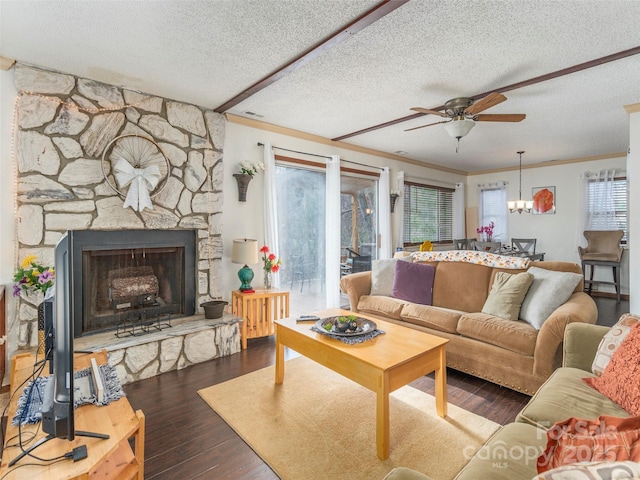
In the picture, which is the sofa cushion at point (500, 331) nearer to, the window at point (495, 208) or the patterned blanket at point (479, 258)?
the patterned blanket at point (479, 258)

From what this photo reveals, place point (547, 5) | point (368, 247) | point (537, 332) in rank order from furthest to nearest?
point (368, 247) → point (537, 332) → point (547, 5)

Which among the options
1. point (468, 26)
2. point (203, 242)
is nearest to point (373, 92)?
point (468, 26)

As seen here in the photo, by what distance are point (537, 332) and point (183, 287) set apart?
10.7ft

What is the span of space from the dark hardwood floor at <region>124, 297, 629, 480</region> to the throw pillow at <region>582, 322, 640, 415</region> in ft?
2.60

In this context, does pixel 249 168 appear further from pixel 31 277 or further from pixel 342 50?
pixel 31 277

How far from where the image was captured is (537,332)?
2.55 metres

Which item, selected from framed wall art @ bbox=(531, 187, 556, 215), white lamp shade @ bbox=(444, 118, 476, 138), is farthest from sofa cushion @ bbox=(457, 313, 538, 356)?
framed wall art @ bbox=(531, 187, 556, 215)

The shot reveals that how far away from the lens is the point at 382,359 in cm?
200

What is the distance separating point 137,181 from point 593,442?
3445 mm

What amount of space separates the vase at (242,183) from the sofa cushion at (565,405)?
10.6ft

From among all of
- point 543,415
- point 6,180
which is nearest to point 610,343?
point 543,415

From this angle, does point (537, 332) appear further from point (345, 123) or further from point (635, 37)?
point (345, 123)

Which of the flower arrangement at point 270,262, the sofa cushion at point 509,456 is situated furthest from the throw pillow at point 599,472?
the flower arrangement at point 270,262

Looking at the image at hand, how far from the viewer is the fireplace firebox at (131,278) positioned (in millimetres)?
3006
